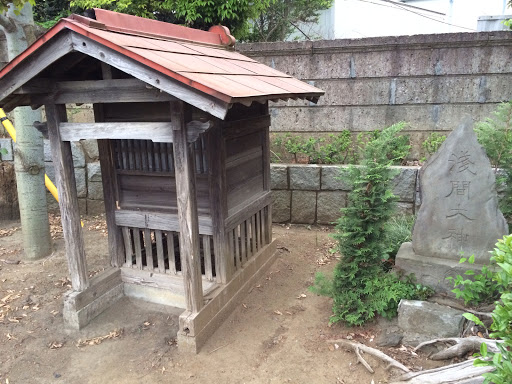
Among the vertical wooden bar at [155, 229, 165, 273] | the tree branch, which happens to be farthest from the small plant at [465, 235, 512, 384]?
the tree branch

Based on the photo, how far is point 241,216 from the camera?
15.1 ft

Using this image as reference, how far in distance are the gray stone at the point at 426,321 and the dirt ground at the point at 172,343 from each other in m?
0.17

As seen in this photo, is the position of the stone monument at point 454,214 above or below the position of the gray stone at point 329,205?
above

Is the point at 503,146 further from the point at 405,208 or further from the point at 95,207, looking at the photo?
the point at 95,207

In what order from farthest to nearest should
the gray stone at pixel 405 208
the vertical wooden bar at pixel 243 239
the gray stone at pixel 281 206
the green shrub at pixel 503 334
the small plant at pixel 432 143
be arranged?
the gray stone at pixel 281 206, the small plant at pixel 432 143, the gray stone at pixel 405 208, the vertical wooden bar at pixel 243 239, the green shrub at pixel 503 334

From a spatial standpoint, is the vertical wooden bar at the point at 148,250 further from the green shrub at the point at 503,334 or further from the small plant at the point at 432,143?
the small plant at the point at 432,143

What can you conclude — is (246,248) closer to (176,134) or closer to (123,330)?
(123,330)

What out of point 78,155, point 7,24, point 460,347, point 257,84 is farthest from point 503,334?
point 78,155

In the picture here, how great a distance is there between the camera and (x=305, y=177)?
668 cm

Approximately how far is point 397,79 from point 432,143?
126 centimetres

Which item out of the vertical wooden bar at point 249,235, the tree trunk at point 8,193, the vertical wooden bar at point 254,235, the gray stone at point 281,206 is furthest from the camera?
the tree trunk at point 8,193

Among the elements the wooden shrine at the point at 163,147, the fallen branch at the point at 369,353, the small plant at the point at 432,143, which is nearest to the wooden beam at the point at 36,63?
the wooden shrine at the point at 163,147

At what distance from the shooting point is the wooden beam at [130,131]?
3.32m

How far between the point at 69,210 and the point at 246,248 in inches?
80.3
